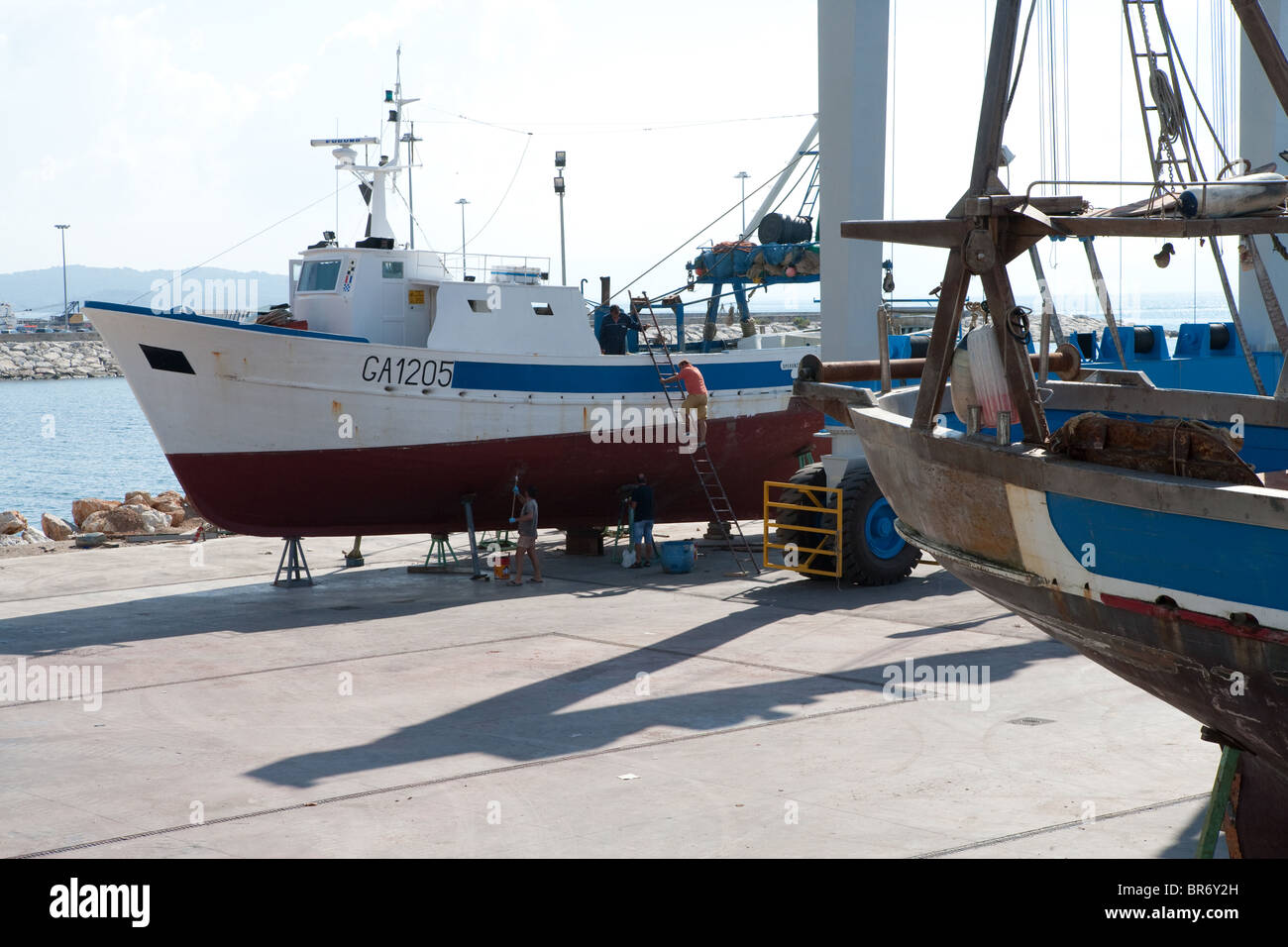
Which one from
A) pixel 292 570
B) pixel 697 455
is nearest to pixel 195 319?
pixel 292 570

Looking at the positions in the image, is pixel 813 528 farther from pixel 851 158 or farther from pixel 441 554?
pixel 441 554

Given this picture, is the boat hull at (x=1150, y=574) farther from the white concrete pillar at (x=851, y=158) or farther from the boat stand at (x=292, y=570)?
the boat stand at (x=292, y=570)

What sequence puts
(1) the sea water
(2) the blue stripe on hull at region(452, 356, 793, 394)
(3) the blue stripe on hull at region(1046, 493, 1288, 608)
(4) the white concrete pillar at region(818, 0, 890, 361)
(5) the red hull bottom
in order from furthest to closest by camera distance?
(1) the sea water, (2) the blue stripe on hull at region(452, 356, 793, 394), (5) the red hull bottom, (4) the white concrete pillar at region(818, 0, 890, 361), (3) the blue stripe on hull at region(1046, 493, 1288, 608)

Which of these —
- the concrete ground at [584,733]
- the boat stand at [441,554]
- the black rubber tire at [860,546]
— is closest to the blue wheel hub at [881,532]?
the black rubber tire at [860,546]

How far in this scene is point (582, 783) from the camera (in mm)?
8039

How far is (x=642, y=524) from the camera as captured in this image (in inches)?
686

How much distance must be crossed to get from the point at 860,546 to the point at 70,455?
57.9 m

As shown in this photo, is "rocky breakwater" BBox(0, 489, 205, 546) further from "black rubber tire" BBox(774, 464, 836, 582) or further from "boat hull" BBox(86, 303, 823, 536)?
"black rubber tire" BBox(774, 464, 836, 582)

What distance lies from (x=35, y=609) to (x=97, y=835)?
27.9 ft

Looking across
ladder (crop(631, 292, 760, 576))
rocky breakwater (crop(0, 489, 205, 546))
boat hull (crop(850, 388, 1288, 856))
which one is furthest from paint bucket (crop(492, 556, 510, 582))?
boat hull (crop(850, 388, 1288, 856))

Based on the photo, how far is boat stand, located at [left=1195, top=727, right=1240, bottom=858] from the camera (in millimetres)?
5727

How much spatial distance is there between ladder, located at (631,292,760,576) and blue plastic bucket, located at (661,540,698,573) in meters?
0.69
